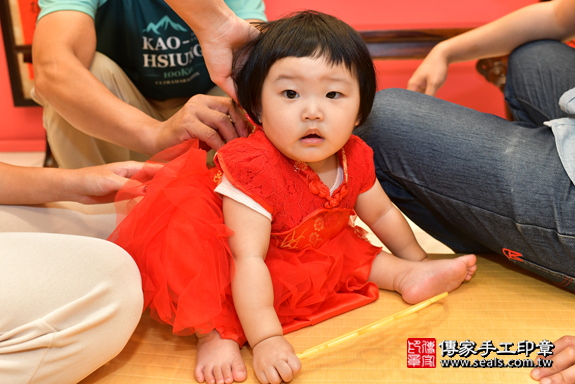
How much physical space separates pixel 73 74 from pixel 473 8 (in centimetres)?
209

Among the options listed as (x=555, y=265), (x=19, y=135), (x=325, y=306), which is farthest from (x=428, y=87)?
(x=19, y=135)

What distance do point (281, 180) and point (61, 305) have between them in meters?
0.38

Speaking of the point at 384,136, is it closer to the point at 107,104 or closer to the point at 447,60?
the point at 447,60

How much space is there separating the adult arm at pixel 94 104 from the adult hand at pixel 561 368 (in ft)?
2.09

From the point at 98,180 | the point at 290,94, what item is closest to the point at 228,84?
the point at 290,94

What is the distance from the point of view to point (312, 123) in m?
0.73

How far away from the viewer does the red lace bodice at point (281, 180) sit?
2.48 feet

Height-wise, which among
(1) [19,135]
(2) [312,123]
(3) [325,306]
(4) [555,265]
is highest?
(2) [312,123]

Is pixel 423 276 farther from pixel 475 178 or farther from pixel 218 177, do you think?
pixel 218 177

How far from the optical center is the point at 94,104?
3.39 feet

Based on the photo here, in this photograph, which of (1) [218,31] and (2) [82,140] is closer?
(1) [218,31]

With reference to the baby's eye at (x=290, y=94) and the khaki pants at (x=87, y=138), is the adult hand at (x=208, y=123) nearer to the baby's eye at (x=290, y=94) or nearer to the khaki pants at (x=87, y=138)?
the baby's eye at (x=290, y=94)

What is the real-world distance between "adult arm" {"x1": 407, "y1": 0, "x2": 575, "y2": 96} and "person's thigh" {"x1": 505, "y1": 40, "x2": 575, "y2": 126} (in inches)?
1.1

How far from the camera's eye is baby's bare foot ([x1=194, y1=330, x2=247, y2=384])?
0.68 m
